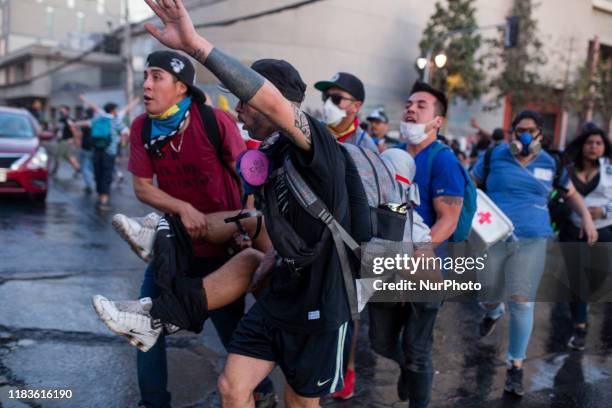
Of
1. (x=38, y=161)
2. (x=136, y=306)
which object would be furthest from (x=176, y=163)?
(x=38, y=161)

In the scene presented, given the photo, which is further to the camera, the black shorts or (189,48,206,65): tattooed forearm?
the black shorts

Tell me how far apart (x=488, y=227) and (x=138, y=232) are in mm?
2291

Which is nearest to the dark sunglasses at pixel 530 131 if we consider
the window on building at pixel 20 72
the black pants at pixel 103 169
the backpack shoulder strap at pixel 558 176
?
the backpack shoulder strap at pixel 558 176

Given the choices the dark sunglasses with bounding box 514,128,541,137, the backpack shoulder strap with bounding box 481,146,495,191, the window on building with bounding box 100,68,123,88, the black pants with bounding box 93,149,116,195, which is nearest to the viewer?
the dark sunglasses with bounding box 514,128,541,137

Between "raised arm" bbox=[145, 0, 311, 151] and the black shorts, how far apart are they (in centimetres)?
88

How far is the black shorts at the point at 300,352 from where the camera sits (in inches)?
92.0

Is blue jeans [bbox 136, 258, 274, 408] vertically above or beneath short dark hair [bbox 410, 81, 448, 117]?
beneath

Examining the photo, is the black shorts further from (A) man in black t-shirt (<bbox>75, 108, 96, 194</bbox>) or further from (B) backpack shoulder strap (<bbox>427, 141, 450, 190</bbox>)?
(A) man in black t-shirt (<bbox>75, 108, 96, 194</bbox>)

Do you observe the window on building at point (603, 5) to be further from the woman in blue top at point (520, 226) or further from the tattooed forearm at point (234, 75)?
the tattooed forearm at point (234, 75)

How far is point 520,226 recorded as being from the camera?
4086mm

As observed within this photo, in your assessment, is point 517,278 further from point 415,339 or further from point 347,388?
point 347,388

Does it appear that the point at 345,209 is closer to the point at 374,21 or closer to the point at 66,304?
the point at 66,304

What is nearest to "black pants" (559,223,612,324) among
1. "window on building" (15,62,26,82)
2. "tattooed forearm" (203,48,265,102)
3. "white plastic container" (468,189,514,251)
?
"white plastic container" (468,189,514,251)

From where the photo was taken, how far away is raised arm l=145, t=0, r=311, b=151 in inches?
73.6
